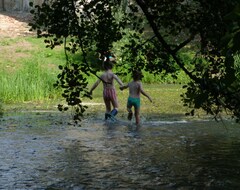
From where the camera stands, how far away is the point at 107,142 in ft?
39.2

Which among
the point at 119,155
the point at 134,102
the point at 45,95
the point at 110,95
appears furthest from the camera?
the point at 45,95

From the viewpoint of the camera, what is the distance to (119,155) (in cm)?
1042

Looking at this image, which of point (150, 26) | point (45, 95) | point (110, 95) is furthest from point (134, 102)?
point (150, 26)

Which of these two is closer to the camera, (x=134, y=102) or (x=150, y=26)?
(x=150, y=26)

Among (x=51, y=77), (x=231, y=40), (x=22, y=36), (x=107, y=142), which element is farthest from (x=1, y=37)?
(x=231, y=40)

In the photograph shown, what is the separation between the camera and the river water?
8.36 metres

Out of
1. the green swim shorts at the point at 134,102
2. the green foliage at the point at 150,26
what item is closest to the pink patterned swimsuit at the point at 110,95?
the green swim shorts at the point at 134,102

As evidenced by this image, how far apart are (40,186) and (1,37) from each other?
109 feet

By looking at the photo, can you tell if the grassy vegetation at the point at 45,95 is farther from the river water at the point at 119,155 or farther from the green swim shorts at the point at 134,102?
the river water at the point at 119,155

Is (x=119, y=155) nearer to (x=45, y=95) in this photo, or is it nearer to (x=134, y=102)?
(x=134, y=102)

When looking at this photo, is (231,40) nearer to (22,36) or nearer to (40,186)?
(40,186)

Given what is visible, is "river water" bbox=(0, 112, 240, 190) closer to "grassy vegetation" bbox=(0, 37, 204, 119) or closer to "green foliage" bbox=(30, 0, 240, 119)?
"green foliage" bbox=(30, 0, 240, 119)

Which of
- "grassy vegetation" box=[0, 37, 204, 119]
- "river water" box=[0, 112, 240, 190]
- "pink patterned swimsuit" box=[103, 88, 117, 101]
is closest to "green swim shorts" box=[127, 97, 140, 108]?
"river water" box=[0, 112, 240, 190]

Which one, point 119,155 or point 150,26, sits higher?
point 150,26
